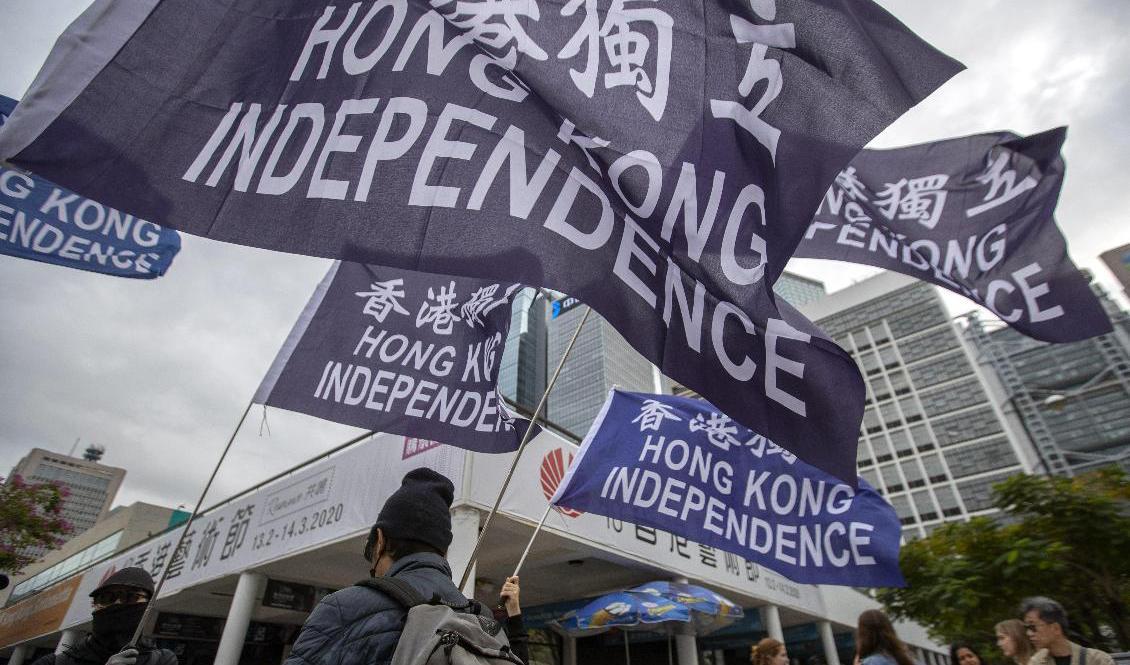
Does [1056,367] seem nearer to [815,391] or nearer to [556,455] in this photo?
[556,455]

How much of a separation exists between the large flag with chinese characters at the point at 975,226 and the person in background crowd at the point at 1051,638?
164cm

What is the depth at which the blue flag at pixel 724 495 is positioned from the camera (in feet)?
13.9

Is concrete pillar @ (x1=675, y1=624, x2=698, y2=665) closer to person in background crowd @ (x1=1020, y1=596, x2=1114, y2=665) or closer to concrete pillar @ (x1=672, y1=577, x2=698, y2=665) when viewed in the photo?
concrete pillar @ (x1=672, y1=577, x2=698, y2=665)

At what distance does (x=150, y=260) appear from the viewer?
3.59m

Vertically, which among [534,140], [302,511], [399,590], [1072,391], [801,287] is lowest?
[399,590]

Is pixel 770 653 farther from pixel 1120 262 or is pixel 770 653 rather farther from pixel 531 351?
pixel 1120 262

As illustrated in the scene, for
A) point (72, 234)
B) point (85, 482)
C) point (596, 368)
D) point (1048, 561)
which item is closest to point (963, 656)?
point (1048, 561)

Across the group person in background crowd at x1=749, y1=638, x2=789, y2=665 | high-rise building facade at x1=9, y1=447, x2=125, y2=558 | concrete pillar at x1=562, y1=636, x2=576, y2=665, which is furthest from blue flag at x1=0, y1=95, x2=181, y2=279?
high-rise building facade at x1=9, y1=447, x2=125, y2=558

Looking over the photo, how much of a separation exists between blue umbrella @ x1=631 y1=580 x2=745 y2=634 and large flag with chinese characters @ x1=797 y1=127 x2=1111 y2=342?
5083 millimetres

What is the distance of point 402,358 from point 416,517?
159 centimetres

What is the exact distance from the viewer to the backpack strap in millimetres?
1329

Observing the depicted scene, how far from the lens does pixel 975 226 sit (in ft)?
14.0

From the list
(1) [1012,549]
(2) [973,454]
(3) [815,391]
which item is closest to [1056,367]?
(2) [973,454]

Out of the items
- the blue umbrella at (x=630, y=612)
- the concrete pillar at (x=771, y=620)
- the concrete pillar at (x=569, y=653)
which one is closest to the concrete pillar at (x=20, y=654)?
the concrete pillar at (x=569, y=653)
